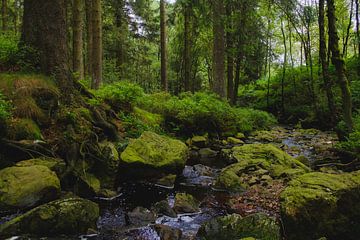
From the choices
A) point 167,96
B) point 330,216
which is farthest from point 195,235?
point 167,96

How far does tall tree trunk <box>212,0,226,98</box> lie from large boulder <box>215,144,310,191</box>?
7111mm

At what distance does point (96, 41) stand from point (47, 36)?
4.53 meters

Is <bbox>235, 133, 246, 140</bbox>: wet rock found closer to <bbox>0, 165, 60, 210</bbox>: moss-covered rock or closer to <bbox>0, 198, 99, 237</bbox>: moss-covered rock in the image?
<bbox>0, 165, 60, 210</bbox>: moss-covered rock

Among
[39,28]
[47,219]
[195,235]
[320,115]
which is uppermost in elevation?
[39,28]

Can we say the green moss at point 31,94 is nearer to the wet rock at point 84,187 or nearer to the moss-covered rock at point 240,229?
the wet rock at point 84,187

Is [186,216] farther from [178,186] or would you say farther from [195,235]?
[178,186]

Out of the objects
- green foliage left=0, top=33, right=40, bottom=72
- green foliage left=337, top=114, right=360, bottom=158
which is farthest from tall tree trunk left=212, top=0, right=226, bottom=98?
green foliage left=0, top=33, right=40, bottom=72

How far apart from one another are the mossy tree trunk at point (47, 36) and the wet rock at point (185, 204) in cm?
418

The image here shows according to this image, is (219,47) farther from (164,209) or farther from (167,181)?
(164,209)

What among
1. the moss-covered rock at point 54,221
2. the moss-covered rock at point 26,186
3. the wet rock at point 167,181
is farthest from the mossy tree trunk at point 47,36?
the moss-covered rock at point 54,221

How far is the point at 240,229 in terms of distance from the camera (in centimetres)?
459

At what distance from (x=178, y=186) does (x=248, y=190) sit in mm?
1601

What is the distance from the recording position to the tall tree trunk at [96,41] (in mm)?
12609

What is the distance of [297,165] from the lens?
27.5 ft
